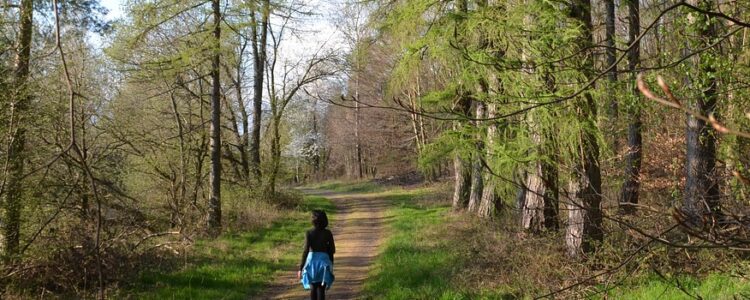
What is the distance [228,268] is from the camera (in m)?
9.78

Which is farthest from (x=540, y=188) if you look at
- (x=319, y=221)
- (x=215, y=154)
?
(x=215, y=154)

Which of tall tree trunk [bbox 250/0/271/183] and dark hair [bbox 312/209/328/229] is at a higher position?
tall tree trunk [bbox 250/0/271/183]

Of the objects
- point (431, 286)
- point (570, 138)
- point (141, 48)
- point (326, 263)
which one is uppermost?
point (141, 48)

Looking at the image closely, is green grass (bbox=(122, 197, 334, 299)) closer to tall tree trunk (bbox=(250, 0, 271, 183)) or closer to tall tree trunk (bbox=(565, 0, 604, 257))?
tall tree trunk (bbox=(565, 0, 604, 257))

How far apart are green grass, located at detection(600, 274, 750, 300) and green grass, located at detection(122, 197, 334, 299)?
5.38 metres

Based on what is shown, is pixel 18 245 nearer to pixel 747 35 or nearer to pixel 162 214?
pixel 162 214

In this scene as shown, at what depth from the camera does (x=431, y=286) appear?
7.95m

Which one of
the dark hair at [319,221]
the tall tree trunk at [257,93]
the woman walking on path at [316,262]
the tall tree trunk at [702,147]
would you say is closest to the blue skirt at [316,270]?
the woman walking on path at [316,262]

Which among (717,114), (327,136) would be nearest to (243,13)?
(717,114)

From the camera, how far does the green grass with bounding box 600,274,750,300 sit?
211 inches

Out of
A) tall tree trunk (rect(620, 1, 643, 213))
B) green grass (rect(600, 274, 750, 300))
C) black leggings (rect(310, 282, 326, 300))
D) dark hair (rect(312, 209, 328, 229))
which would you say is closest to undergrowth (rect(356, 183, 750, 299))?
green grass (rect(600, 274, 750, 300))

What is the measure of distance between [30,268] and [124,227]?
1.93 metres

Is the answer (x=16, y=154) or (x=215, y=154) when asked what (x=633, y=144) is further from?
(x=16, y=154)

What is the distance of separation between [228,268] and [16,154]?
152 inches
